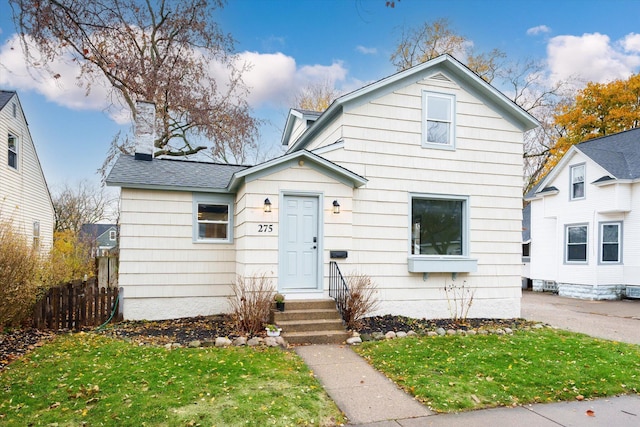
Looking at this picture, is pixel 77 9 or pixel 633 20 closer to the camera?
pixel 77 9

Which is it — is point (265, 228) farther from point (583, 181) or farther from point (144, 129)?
point (583, 181)

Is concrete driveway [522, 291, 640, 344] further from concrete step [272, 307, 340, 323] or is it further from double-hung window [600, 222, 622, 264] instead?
concrete step [272, 307, 340, 323]

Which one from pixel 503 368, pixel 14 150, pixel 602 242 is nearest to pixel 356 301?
pixel 503 368

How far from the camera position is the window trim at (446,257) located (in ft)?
30.2

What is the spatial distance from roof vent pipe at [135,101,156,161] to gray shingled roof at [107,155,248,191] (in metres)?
0.24

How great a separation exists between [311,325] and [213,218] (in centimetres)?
378

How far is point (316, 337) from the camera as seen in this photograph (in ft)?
23.7

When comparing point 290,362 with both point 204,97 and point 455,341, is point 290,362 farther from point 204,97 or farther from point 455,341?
point 204,97

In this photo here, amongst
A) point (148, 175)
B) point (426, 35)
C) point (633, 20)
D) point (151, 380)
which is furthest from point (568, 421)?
point (426, 35)

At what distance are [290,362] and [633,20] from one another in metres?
19.1

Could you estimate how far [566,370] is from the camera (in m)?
5.59

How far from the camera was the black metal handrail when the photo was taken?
795cm

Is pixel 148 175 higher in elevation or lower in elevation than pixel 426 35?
lower

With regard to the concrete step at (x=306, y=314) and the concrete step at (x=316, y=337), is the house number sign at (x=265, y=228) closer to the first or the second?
the concrete step at (x=306, y=314)
